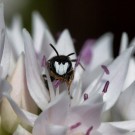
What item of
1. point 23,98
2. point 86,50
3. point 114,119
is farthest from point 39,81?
point 86,50

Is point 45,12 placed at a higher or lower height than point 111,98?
higher

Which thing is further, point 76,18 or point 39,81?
point 76,18

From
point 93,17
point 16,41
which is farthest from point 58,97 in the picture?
point 93,17

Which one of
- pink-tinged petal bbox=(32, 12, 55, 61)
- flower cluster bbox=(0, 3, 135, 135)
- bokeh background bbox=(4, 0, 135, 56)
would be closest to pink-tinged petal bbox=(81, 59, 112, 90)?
flower cluster bbox=(0, 3, 135, 135)

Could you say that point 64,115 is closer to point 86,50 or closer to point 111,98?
point 111,98

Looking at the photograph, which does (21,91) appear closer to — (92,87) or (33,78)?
(33,78)

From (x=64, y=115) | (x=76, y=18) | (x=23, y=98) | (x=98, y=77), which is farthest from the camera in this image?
(x=76, y=18)

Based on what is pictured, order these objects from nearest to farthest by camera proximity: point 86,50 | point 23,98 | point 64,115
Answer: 1. point 64,115
2. point 23,98
3. point 86,50

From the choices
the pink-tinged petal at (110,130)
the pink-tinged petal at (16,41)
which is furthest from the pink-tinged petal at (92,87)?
the pink-tinged petal at (16,41)
